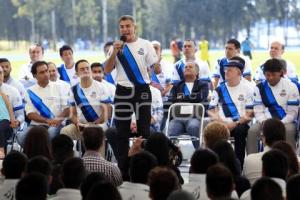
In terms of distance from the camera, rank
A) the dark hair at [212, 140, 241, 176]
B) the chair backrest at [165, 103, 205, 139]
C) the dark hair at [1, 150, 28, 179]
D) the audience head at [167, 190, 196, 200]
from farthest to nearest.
→ 1. the chair backrest at [165, 103, 205, 139]
2. the dark hair at [212, 140, 241, 176]
3. the dark hair at [1, 150, 28, 179]
4. the audience head at [167, 190, 196, 200]

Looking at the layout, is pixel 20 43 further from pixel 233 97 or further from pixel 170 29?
pixel 233 97

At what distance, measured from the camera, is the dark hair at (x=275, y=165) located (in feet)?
16.5

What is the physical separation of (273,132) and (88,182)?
2100 millimetres

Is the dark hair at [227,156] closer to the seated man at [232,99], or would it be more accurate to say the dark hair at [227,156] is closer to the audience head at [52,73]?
the seated man at [232,99]

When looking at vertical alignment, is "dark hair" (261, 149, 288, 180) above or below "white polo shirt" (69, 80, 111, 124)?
below

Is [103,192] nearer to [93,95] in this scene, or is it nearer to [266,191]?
[266,191]

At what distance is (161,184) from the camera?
4516 millimetres

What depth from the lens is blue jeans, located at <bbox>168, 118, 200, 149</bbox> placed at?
9289 millimetres

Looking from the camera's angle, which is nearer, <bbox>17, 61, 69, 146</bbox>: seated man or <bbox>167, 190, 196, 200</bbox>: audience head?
<bbox>167, 190, 196, 200</bbox>: audience head

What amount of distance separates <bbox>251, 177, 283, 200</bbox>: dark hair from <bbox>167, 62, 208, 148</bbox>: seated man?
5108 mm

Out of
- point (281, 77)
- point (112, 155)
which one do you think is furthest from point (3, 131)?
point (281, 77)

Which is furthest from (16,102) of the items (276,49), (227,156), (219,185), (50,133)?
(219,185)

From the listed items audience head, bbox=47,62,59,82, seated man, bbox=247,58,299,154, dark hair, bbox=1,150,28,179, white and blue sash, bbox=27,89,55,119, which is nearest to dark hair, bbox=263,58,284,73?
seated man, bbox=247,58,299,154

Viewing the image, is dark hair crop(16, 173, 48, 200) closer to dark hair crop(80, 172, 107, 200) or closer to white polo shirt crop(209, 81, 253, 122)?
dark hair crop(80, 172, 107, 200)
